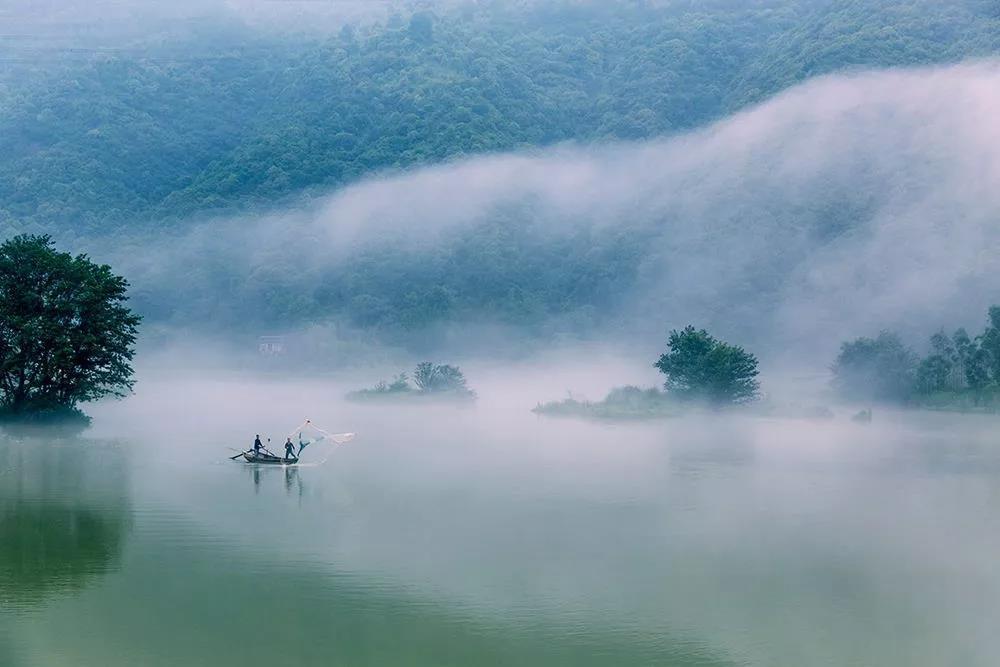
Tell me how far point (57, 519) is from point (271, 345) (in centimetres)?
6220

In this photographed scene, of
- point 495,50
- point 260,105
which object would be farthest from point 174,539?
point 495,50

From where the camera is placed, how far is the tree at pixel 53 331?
3644cm

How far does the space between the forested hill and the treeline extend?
47.2m

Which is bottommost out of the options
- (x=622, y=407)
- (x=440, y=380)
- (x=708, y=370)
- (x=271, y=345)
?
(x=622, y=407)

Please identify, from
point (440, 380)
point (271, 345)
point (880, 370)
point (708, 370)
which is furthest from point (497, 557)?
point (271, 345)

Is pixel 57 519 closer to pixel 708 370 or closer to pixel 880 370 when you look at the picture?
pixel 708 370

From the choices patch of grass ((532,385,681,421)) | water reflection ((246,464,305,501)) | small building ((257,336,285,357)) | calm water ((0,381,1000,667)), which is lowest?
calm water ((0,381,1000,667))

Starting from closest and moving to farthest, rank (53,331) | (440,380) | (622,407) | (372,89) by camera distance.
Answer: (53,331) → (622,407) → (440,380) → (372,89)

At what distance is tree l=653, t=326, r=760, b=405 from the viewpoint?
50.8 metres

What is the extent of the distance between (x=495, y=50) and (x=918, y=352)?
2555 inches

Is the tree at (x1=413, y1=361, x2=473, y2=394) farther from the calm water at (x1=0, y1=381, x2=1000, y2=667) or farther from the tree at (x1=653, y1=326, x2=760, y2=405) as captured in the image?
the calm water at (x1=0, y1=381, x2=1000, y2=667)

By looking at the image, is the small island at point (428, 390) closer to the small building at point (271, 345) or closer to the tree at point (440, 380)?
the tree at point (440, 380)

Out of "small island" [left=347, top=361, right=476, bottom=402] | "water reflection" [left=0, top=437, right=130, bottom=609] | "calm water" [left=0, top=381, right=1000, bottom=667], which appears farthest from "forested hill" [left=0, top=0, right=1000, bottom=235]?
"calm water" [left=0, top=381, right=1000, bottom=667]

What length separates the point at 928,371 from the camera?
2237 inches
